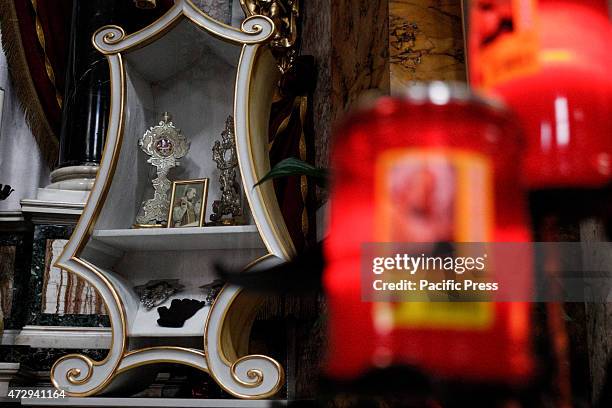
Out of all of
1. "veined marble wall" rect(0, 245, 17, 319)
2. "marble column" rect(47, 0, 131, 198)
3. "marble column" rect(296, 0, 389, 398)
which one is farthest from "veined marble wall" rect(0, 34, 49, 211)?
"marble column" rect(296, 0, 389, 398)

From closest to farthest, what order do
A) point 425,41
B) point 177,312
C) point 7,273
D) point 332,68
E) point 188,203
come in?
point 425,41, point 177,312, point 188,203, point 332,68, point 7,273

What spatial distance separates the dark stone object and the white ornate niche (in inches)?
0.6

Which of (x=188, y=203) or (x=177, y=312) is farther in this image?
(x=188, y=203)

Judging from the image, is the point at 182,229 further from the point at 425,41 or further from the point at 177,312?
the point at 425,41

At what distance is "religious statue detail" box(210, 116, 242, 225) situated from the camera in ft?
4.65

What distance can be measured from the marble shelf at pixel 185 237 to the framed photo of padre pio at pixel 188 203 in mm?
50

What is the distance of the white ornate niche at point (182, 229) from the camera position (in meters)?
1.23

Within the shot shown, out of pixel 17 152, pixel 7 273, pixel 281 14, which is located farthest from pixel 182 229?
pixel 17 152

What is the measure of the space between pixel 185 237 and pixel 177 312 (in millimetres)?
151

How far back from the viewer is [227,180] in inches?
56.9

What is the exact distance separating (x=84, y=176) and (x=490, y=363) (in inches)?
67.0

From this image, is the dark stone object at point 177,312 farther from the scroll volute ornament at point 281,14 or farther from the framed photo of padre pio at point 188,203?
the scroll volute ornament at point 281,14

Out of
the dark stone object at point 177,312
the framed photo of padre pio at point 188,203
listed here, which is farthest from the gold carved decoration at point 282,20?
the dark stone object at point 177,312

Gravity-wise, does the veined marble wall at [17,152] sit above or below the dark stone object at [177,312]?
above
